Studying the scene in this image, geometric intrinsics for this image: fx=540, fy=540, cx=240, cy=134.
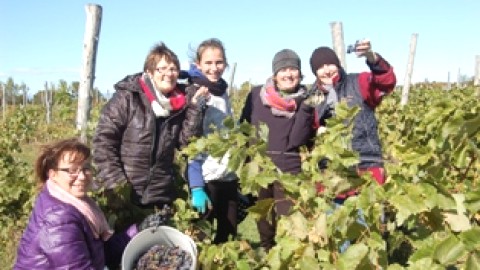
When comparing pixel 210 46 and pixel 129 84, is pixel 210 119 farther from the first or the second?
pixel 129 84

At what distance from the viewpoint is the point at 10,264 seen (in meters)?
4.21

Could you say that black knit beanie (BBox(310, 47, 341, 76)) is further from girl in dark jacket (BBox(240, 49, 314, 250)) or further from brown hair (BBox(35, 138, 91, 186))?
brown hair (BBox(35, 138, 91, 186))

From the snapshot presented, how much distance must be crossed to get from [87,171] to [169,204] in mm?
737

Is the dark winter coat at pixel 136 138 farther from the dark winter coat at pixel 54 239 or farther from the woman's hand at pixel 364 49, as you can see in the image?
the woman's hand at pixel 364 49

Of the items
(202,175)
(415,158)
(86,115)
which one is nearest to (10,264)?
(86,115)

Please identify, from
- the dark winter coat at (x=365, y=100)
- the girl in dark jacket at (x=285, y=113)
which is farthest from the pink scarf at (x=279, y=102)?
the dark winter coat at (x=365, y=100)

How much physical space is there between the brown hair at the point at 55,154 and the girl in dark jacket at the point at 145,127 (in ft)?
0.92

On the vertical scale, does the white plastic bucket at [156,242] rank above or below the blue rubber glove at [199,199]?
below

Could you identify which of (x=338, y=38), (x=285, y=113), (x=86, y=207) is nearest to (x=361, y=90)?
(x=285, y=113)

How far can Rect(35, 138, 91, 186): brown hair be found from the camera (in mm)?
2520

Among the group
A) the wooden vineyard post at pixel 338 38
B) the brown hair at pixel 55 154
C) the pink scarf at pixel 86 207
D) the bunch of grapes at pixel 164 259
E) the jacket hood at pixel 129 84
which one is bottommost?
the bunch of grapes at pixel 164 259

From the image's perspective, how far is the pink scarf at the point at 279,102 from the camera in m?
3.13

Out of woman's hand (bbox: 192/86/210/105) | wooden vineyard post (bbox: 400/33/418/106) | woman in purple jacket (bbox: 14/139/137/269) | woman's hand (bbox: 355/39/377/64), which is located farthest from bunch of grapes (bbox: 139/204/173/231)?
wooden vineyard post (bbox: 400/33/418/106)

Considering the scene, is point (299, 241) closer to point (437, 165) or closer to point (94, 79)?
point (437, 165)
